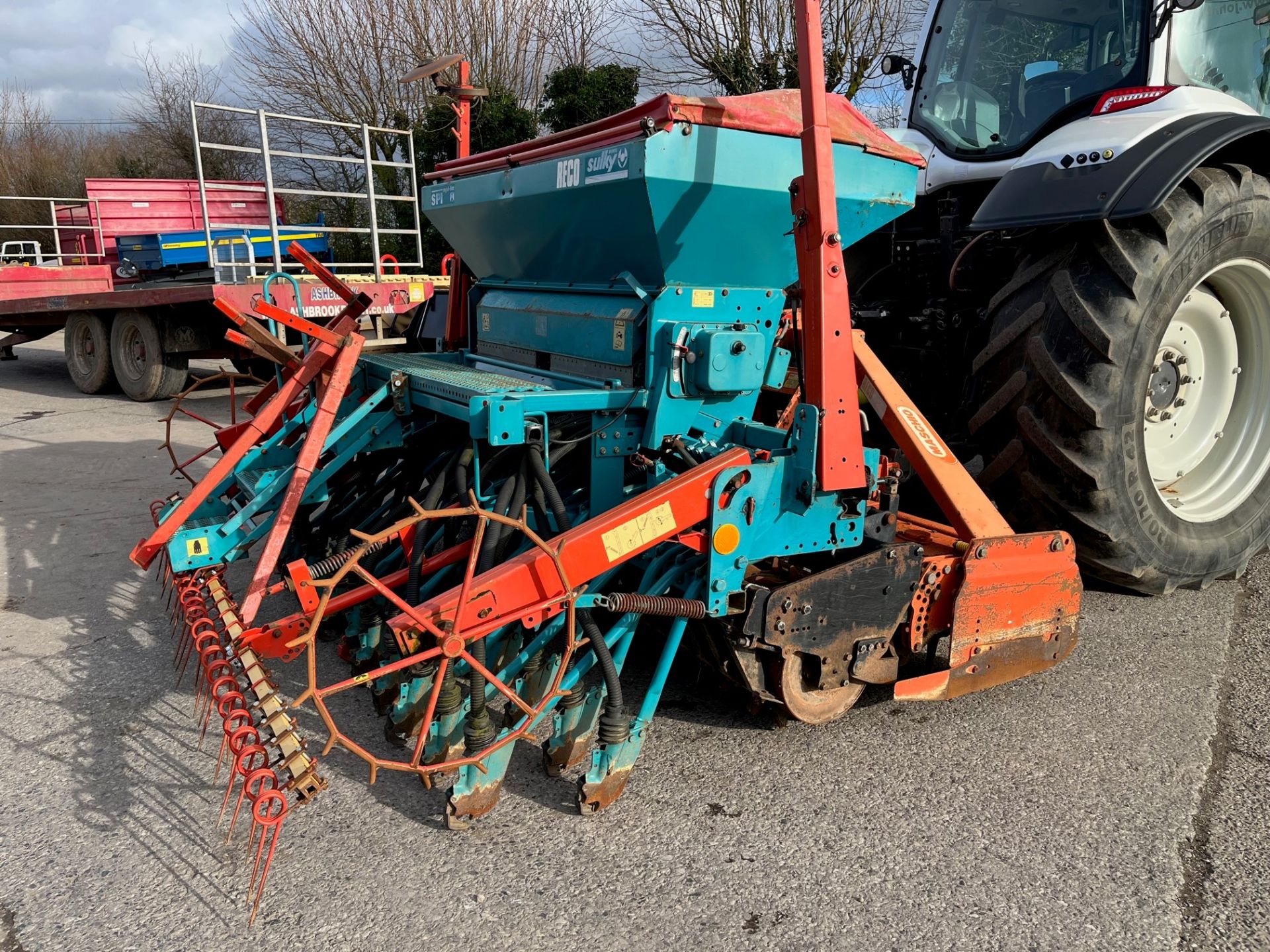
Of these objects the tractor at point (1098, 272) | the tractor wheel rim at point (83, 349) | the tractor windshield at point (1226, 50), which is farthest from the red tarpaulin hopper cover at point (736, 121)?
the tractor wheel rim at point (83, 349)

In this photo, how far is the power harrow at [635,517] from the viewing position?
228cm

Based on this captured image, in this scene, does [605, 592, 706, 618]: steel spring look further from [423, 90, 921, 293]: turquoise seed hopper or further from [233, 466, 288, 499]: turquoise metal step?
[233, 466, 288, 499]: turquoise metal step

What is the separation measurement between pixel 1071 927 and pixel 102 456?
21.7 feet

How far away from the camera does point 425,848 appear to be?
220cm

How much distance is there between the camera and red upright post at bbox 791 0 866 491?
2.32 metres

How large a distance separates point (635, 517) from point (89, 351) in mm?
9320

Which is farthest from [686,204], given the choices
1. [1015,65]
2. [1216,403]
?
[1216,403]

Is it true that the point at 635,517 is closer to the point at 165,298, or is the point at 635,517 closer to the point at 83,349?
the point at 165,298

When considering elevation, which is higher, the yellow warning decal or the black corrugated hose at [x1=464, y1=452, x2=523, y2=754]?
the yellow warning decal

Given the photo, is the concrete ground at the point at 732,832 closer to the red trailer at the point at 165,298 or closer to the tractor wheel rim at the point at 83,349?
the red trailer at the point at 165,298

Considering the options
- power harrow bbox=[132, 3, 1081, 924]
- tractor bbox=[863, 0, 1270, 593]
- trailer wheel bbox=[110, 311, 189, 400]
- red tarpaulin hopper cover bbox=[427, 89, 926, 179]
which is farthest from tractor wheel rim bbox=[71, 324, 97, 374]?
tractor bbox=[863, 0, 1270, 593]

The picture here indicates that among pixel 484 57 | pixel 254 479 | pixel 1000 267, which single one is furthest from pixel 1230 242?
pixel 484 57

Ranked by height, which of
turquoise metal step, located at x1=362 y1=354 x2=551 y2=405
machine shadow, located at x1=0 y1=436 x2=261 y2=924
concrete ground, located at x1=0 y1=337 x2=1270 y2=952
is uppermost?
turquoise metal step, located at x1=362 y1=354 x2=551 y2=405

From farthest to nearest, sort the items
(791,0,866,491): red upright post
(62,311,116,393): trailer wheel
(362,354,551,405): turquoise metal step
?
(62,311,116,393): trailer wheel < (362,354,551,405): turquoise metal step < (791,0,866,491): red upright post
